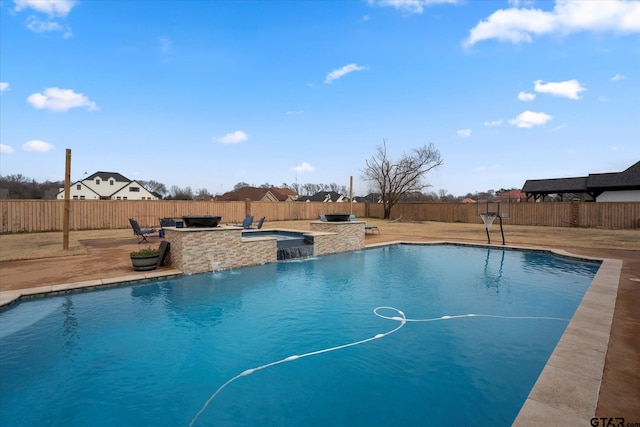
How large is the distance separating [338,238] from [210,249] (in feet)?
15.4

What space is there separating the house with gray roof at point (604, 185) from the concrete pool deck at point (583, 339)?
21.6 m

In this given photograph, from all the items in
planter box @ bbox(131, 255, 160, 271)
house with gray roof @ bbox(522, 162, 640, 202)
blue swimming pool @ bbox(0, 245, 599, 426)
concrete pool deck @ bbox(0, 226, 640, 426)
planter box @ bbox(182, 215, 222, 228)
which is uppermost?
house with gray roof @ bbox(522, 162, 640, 202)

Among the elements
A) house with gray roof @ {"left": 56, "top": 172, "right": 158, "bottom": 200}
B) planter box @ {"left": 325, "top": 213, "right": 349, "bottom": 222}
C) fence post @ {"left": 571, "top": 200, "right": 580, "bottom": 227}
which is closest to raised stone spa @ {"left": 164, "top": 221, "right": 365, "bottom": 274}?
planter box @ {"left": 325, "top": 213, "right": 349, "bottom": 222}

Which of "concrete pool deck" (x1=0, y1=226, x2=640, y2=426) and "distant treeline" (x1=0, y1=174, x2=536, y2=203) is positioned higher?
"distant treeline" (x1=0, y1=174, x2=536, y2=203)

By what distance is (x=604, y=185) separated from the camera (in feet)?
82.2

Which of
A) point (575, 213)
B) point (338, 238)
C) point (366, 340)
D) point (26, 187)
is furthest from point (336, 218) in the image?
point (26, 187)

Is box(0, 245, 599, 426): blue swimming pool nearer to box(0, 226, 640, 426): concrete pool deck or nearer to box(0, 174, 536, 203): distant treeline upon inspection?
box(0, 226, 640, 426): concrete pool deck

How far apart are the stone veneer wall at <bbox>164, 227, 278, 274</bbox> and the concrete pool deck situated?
15.5 inches

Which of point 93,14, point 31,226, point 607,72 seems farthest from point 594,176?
point 31,226

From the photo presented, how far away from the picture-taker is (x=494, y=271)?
8.32m

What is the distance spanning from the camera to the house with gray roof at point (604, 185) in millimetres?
23969

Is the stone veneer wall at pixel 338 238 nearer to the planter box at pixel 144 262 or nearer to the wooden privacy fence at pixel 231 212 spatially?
the planter box at pixel 144 262

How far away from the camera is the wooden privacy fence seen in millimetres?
15820

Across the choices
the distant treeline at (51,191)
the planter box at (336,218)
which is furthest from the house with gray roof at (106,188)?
the planter box at (336,218)
